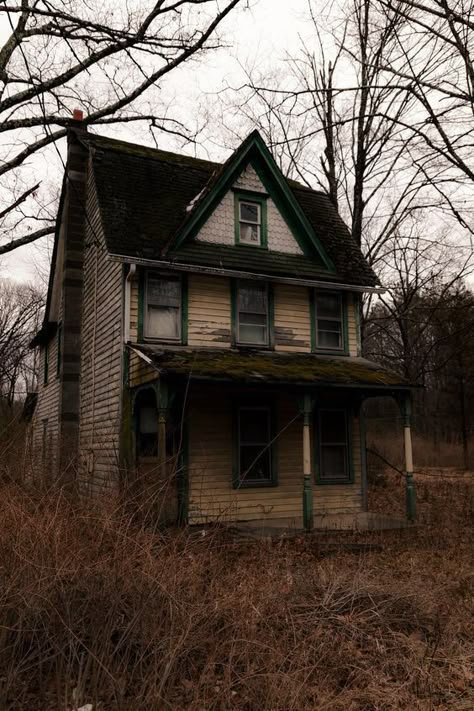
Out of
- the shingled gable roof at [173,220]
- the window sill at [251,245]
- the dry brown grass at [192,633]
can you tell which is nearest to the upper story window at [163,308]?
the shingled gable roof at [173,220]

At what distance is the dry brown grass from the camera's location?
13.5ft

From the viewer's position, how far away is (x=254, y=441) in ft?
44.7

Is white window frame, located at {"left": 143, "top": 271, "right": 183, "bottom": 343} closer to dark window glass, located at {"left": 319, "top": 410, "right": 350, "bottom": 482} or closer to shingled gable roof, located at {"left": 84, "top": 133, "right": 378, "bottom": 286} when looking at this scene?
shingled gable roof, located at {"left": 84, "top": 133, "right": 378, "bottom": 286}

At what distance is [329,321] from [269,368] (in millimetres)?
3608

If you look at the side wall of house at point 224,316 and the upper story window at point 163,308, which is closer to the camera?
the upper story window at point 163,308

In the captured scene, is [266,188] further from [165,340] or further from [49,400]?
[49,400]

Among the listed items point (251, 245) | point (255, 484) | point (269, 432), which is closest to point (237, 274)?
point (251, 245)

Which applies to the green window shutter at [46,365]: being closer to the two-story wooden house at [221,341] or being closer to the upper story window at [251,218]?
the two-story wooden house at [221,341]

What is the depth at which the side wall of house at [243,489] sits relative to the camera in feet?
41.9

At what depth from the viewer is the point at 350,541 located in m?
10.7

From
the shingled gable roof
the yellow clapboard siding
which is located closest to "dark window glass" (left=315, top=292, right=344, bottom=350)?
the yellow clapboard siding

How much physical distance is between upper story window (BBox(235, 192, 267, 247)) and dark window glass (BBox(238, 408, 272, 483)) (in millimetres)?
4416

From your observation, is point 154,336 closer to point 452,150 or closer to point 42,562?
point 452,150

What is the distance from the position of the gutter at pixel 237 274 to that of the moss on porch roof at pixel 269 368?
181 centimetres
